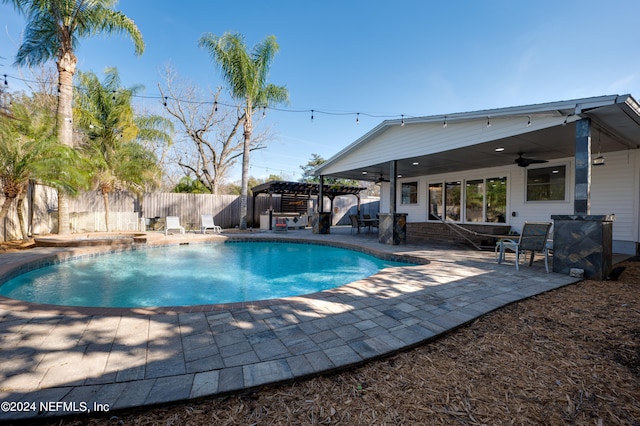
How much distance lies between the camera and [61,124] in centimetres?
894

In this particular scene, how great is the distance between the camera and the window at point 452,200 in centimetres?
1120

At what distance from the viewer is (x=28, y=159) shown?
706 centimetres

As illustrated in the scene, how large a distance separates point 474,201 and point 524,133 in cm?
513

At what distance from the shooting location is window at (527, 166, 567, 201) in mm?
8359

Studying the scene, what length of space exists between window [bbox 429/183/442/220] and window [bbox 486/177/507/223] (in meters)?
2.03

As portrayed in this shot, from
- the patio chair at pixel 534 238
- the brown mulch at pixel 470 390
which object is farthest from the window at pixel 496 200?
the brown mulch at pixel 470 390

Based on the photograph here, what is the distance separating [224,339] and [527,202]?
→ 10373 mm

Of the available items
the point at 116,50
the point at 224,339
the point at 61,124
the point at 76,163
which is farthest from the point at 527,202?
the point at 116,50

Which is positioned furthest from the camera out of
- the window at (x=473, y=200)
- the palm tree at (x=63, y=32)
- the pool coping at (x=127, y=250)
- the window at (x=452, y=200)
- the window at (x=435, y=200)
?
the window at (x=435, y=200)

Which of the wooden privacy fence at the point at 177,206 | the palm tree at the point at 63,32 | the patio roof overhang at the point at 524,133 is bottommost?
the wooden privacy fence at the point at 177,206

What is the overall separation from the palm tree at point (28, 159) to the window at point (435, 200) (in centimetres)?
1302

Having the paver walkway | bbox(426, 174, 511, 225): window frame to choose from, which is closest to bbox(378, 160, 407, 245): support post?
bbox(426, 174, 511, 225): window frame

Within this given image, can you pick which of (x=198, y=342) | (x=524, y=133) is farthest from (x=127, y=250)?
(x=524, y=133)

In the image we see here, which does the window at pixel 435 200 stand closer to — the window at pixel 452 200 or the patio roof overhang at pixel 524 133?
the window at pixel 452 200
